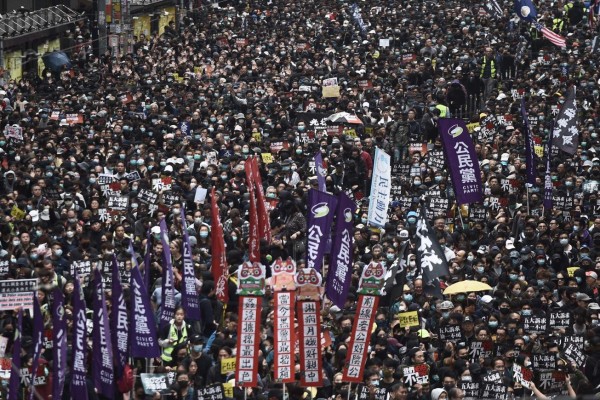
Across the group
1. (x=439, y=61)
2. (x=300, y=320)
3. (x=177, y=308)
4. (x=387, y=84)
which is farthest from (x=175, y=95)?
(x=300, y=320)

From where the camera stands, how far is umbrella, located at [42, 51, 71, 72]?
41438 mm

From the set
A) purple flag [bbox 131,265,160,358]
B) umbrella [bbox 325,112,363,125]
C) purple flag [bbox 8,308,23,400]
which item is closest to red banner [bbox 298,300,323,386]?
purple flag [bbox 131,265,160,358]

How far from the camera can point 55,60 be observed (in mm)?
41781

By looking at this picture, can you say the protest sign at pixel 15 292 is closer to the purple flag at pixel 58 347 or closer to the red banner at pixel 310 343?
the purple flag at pixel 58 347

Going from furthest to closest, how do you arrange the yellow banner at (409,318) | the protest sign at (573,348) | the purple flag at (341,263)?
the purple flag at (341,263) → the yellow banner at (409,318) → the protest sign at (573,348)

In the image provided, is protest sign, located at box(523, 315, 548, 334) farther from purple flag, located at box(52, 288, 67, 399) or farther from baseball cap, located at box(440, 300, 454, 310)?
purple flag, located at box(52, 288, 67, 399)

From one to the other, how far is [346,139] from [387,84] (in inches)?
284

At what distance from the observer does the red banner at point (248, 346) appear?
16.9 meters

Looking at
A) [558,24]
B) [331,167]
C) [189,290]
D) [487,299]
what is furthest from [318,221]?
[558,24]

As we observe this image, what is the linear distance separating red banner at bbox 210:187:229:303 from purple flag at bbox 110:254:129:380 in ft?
8.46

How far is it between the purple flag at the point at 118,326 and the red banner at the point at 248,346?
131 centimetres

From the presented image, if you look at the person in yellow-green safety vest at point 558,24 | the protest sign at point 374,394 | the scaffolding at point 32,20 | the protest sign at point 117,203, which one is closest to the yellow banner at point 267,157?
the protest sign at point 117,203

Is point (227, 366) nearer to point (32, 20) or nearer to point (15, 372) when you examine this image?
point (15, 372)

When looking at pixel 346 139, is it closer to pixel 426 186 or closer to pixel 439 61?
pixel 426 186
